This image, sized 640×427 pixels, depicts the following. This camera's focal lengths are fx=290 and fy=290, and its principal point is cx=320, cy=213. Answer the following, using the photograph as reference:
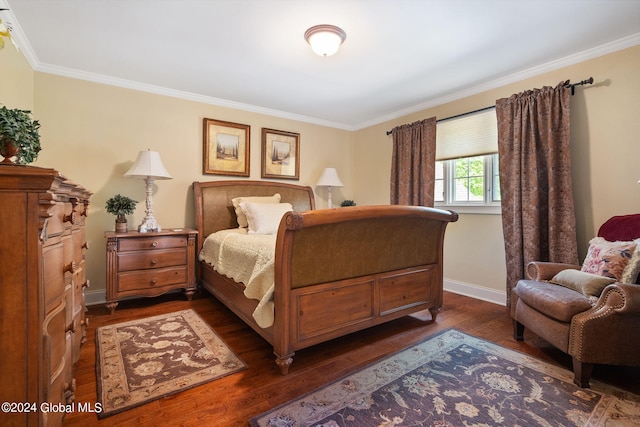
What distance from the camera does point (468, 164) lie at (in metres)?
3.60

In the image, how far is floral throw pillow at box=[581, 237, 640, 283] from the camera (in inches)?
73.7

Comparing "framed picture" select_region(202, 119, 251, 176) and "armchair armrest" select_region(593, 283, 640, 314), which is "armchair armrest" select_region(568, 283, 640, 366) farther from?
"framed picture" select_region(202, 119, 251, 176)

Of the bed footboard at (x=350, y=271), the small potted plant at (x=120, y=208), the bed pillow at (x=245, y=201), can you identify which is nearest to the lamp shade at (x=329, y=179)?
the bed pillow at (x=245, y=201)

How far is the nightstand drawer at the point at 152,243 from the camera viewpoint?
2877mm

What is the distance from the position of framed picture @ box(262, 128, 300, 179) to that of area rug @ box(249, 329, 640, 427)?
308 centimetres

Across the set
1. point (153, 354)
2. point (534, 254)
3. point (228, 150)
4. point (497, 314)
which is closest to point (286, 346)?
point (153, 354)

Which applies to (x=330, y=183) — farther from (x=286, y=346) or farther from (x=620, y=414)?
(x=620, y=414)

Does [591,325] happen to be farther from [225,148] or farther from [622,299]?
[225,148]

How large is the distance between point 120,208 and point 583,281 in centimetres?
402

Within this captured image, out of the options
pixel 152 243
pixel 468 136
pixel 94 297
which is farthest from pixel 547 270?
pixel 94 297

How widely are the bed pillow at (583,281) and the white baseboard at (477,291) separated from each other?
108 centimetres

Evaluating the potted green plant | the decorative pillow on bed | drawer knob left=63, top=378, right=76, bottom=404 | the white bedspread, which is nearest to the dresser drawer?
the potted green plant

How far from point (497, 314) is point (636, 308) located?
1.40 meters

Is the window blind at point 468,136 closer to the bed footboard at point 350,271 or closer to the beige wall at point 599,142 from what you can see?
the beige wall at point 599,142
